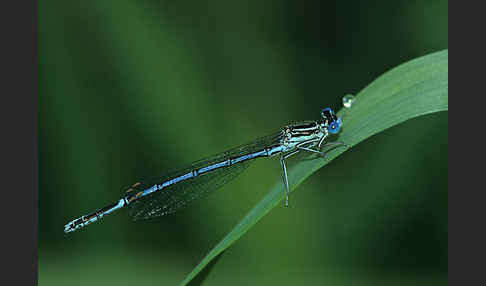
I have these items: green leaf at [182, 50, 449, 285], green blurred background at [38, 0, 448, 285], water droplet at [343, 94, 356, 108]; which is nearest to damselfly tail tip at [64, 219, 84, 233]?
green blurred background at [38, 0, 448, 285]

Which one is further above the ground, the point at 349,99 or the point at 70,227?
the point at 349,99

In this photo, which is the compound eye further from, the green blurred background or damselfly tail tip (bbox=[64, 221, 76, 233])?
Result: damselfly tail tip (bbox=[64, 221, 76, 233])

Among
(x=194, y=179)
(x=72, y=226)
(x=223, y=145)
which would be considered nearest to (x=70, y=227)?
(x=72, y=226)

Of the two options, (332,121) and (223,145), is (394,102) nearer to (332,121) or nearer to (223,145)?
(332,121)

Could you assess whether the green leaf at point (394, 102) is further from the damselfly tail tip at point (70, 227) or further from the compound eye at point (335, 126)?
the damselfly tail tip at point (70, 227)

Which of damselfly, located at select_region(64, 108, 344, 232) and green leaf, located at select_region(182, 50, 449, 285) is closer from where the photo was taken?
Result: green leaf, located at select_region(182, 50, 449, 285)

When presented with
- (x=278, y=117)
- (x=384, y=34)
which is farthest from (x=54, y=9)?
(x=384, y=34)

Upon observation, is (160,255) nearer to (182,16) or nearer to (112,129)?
(112,129)
